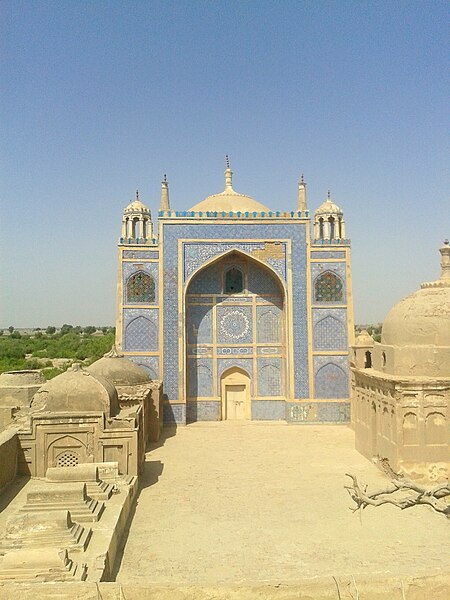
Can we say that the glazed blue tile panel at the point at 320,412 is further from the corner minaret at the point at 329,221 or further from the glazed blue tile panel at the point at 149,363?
the corner minaret at the point at 329,221

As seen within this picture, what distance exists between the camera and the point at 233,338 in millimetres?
20875

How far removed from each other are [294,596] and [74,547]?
173 inches

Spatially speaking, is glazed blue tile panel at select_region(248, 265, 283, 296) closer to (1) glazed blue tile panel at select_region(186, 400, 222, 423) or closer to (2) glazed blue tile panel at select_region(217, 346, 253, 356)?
(2) glazed blue tile panel at select_region(217, 346, 253, 356)

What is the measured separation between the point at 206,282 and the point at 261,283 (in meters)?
2.15

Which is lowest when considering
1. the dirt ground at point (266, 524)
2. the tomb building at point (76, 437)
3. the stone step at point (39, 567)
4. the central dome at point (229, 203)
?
the dirt ground at point (266, 524)

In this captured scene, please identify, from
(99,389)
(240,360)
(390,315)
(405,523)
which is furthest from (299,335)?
(405,523)

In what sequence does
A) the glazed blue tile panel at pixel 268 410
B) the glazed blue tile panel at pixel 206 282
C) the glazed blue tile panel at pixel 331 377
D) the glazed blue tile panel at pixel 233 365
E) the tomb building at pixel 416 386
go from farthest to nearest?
the glazed blue tile panel at pixel 206 282
the glazed blue tile panel at pixel 233 365
the glazed blue tile panel at pixel 268 410
the glazed blue tile panel at pixel 331 377
the tomb building at pixel 416 386

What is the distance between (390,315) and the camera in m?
13.9

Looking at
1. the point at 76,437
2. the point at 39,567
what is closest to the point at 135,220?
the point at 76,437

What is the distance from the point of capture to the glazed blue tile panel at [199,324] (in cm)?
2086

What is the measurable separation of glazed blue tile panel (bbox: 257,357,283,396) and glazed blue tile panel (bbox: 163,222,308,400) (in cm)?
112

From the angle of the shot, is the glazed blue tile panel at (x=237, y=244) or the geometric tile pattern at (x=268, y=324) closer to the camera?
the glazed blue tile panel at (x=237, y=244)

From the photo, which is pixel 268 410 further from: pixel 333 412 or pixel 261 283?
pixel 261 283

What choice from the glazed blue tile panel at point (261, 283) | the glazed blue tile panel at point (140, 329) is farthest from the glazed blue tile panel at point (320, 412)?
the glazed blue tile panel at point (140, 329)
